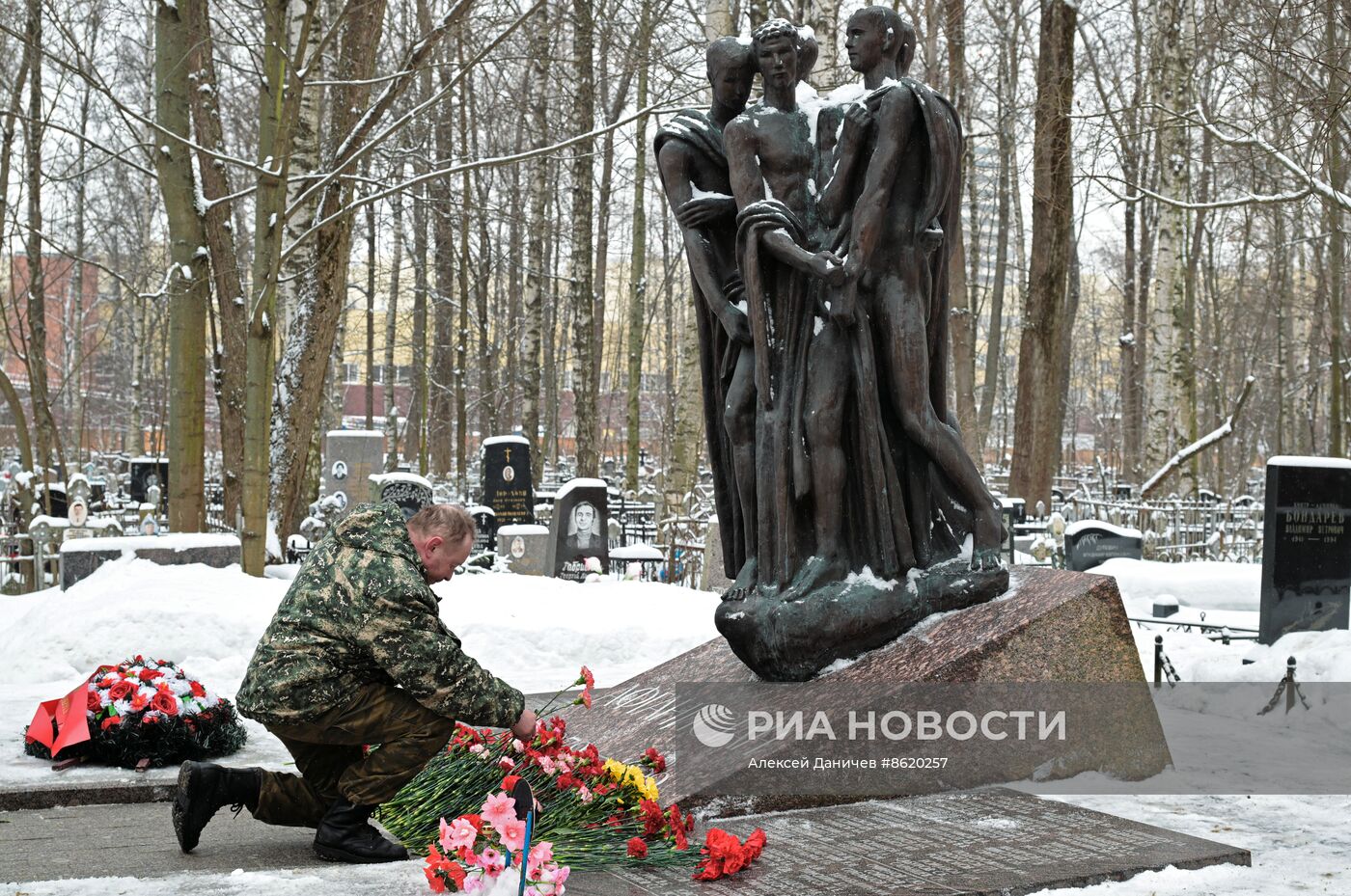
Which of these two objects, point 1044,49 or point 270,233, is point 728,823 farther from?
point 1044,49

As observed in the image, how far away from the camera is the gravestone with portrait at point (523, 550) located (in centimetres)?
1734

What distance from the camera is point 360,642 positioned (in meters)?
4.52

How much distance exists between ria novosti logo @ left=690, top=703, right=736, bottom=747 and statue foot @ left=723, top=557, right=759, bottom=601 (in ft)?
1.93

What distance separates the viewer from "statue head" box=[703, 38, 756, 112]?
660 centimetres

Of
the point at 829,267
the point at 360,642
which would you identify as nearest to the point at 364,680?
the point at 360,642

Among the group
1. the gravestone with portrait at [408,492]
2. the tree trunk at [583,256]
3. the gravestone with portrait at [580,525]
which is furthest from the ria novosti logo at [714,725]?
the tree trunk at [583,256]

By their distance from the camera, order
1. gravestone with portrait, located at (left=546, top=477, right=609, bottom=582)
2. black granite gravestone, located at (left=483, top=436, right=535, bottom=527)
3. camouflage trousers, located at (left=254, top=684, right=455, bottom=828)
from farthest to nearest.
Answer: black granite gravestone, located at (left=483, top=436, right=535, bottom=527) → gravestone with portrait, located at (left=546, top=477, right=609, bottom=582) → camouflage trousers, located at (left=254, top=684, right=455, bottom=828)

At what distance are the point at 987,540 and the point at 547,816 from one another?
8.25ft

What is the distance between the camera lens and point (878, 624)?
19.7 ft

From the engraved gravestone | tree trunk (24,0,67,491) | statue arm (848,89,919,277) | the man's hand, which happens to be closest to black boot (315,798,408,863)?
the man's hand

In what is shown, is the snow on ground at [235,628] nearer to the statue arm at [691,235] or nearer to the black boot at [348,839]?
the black boot at [348,839]

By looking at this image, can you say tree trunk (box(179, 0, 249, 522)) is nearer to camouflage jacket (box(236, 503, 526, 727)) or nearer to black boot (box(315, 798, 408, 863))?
camouflage jacket (box(236, 503, 526, 727))

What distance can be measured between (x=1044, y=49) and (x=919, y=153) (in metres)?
13.4

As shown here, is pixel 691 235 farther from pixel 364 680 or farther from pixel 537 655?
pixel 537 655
